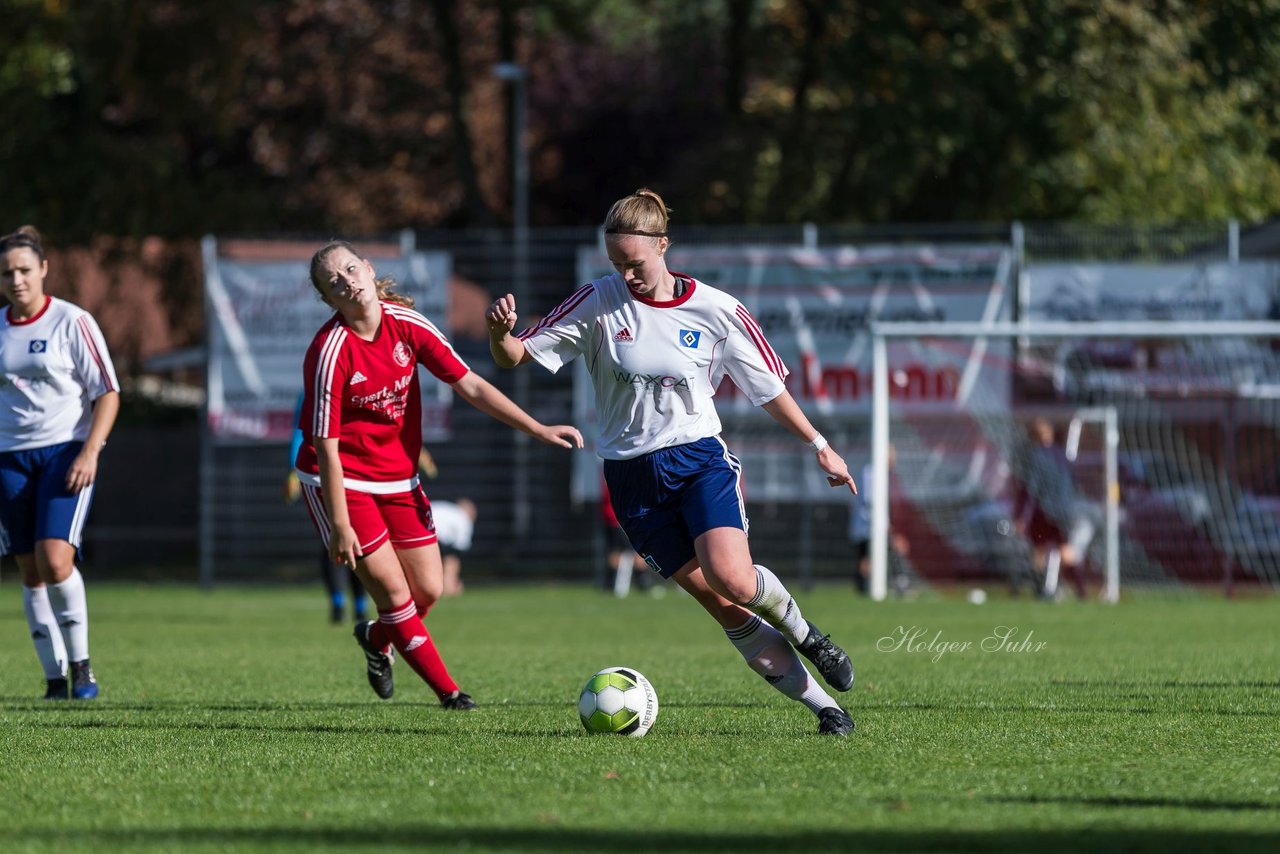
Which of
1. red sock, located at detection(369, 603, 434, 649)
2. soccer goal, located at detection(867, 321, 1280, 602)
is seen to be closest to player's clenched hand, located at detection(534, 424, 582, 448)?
red sock, located at detection(369, 603, 434, 649)

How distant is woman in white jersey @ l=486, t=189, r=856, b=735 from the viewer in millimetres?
6809

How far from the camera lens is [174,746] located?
6.90 m

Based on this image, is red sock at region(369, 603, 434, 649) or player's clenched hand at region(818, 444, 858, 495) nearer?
player's clenched hand at region(818, 444, 858, 495)

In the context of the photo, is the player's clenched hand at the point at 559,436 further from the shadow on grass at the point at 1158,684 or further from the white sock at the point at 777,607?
the shadow on grass at the point at 1158,684

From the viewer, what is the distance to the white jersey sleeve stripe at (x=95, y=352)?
8.94 m

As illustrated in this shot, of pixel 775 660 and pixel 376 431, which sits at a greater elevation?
pixel 376 431

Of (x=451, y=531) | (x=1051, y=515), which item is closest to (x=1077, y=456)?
(x=1051, y=515)

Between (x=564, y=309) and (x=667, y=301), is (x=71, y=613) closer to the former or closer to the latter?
(x=564, y=309)

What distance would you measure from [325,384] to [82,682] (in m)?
2.71

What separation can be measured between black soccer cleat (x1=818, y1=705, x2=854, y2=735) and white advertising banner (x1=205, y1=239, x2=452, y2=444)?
15.5 meters

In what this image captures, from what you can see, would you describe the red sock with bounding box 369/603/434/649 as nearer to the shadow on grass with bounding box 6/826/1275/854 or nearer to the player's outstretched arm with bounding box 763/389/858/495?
the player's outstretched arm with bounding box 763/389/858/495

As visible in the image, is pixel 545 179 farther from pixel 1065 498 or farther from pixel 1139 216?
pixel 1065 498

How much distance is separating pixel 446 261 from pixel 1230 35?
32.1ft

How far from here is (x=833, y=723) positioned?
6.92 meters
